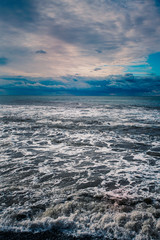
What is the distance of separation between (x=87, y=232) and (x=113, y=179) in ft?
8.32

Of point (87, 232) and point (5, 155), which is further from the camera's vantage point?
point (5, 155)

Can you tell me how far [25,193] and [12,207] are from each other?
640 mm

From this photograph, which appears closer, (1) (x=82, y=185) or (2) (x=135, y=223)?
(2) (x=135, y=223)

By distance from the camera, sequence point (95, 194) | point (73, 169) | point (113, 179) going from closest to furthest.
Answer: point (95, 194) → point (113, 179) → point (73, 169)

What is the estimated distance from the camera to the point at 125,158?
7.66 meters

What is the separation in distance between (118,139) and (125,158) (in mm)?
3602

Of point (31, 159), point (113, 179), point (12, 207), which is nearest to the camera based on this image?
point (12, 207)

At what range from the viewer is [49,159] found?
7492 mm

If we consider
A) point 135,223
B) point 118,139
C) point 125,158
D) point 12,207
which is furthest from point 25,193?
point 118,139

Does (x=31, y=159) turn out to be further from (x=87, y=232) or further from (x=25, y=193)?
(x=87, y=232)

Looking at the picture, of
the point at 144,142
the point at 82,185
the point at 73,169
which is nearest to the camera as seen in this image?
the point at 82,185

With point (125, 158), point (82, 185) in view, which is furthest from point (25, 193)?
point (125, 158)

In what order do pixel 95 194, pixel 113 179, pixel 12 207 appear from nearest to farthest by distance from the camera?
pixel 12 207, pixel 95 194, pixel 113 179

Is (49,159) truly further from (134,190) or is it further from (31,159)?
(134,190)
